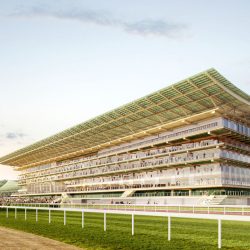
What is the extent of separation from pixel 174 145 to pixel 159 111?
8.38m

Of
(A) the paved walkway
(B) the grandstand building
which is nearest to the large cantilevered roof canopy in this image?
(B) the grandstand building

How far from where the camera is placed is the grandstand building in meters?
59.4

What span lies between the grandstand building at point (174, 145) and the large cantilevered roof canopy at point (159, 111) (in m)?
0.14

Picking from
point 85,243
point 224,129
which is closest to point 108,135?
point 224,129

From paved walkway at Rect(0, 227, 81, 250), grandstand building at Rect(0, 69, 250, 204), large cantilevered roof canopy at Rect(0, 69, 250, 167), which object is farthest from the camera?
grandstand building at Rect(0, 69, 250, 204)

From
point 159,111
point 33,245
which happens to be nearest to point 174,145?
point 159,111

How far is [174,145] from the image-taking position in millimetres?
71375

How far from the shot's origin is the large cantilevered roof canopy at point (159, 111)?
55.3m

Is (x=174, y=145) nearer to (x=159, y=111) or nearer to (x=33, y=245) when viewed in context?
(x=159, y=111)

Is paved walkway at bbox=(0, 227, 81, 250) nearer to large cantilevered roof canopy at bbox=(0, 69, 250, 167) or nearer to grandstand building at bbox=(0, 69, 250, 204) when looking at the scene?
large cantilevered roof canopy at bbox=(0, 69, 250, 167)

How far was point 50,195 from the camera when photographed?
120062 millimetres

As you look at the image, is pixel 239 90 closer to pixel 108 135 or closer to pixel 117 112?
pixel 117 112

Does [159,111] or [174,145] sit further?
[174,145]

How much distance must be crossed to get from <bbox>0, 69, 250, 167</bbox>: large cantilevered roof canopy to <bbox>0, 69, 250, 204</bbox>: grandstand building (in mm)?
140
